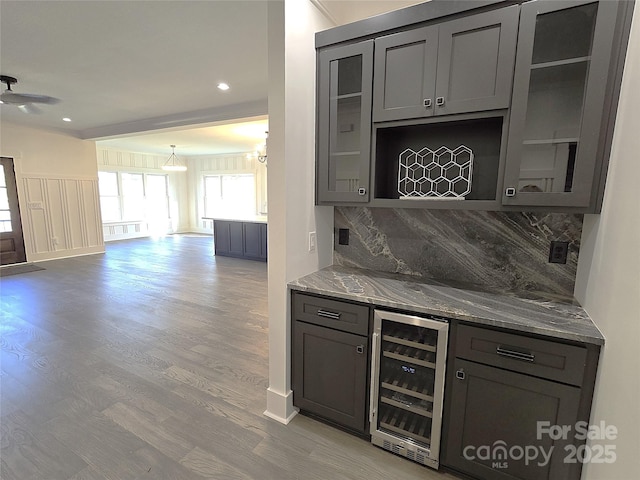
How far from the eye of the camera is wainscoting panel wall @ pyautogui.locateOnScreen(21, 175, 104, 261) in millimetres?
6324

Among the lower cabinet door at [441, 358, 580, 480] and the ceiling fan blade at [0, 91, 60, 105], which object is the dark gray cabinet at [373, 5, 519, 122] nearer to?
the lower cabinet door at [441, 358, 580, 480]

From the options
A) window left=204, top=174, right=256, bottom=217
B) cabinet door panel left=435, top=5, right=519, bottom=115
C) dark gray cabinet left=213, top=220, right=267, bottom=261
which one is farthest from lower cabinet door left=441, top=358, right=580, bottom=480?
window left=204, top=174, right=256, bottom=217

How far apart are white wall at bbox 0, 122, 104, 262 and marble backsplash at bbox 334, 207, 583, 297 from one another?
7257 mm

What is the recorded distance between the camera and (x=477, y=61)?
60.8 inches

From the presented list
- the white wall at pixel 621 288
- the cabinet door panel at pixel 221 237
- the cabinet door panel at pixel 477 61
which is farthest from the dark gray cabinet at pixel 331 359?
the cabinet door panel at pixel 221 237

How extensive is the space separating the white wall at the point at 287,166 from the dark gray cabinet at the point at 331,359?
0.10 m

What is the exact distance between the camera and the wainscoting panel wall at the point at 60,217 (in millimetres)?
6324

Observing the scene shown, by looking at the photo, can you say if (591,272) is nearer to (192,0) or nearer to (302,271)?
(302,271)

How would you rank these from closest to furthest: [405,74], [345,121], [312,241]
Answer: [405,74]
[345,121]
[312,241]

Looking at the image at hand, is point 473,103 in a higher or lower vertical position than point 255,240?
higher

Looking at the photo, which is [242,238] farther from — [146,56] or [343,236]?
[343,236]

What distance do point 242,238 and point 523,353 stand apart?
20.5ft

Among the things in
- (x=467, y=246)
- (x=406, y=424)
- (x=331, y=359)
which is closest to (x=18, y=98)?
(x=331, y=359)

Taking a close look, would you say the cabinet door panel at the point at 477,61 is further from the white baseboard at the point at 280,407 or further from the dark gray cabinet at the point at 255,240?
the dark gray cabinet at the point at 255,240
